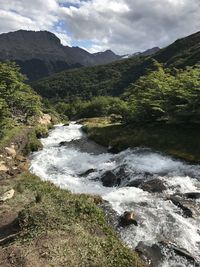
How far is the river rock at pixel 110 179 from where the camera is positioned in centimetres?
2775

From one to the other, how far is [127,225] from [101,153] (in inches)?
767

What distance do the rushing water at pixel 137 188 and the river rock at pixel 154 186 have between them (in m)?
0.36

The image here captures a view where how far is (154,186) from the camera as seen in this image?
969 inches

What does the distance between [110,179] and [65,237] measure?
12.6 metres

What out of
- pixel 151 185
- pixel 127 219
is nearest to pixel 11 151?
pixel 151 185

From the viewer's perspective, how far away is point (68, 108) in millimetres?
124062

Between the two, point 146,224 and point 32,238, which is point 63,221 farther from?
point 146,224

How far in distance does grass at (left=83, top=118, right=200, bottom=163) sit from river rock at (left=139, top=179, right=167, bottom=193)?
22.8ft

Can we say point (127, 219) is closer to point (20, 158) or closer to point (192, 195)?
point (192, 195)

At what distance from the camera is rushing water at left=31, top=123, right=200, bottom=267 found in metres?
17.8

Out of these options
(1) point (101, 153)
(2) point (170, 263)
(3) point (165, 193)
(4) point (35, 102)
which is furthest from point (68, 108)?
(2) point (170, 263)

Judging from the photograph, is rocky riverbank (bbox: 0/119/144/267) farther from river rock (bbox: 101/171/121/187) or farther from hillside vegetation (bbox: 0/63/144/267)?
river rock (bbox: 101/171/121/187)

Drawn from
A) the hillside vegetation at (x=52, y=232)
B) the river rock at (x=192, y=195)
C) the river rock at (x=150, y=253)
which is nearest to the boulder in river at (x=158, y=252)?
the river rock at (x=150, y=253)

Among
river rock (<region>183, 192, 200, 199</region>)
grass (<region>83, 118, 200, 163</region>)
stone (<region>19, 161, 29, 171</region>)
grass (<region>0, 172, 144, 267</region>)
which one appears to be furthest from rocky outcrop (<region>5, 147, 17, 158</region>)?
river rock (<region>183, 192, 200, 199</region>)
